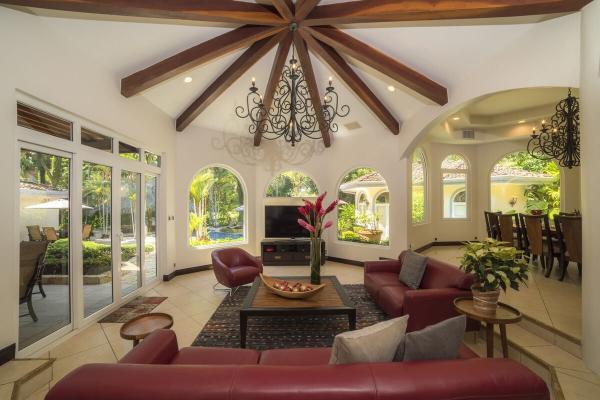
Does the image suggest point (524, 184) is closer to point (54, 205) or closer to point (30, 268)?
point (54, 205)

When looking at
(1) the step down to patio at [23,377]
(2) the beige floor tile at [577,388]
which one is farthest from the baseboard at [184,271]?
(2) the beige floor tile at [577,388]

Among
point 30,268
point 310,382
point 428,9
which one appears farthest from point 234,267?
point 428,9

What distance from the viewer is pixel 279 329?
3.34 m

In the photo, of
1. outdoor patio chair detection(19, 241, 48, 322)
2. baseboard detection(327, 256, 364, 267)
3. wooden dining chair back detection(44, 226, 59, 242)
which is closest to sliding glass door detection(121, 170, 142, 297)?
wooden dining chair back detection(44, 226, 59, 242)

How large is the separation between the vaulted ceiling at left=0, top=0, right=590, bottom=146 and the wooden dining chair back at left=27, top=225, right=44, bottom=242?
6.74 feet

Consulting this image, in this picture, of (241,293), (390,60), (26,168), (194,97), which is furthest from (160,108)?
(390,60)

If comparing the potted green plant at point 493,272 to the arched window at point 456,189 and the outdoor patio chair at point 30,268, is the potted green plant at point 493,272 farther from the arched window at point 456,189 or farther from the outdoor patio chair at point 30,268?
the arched window at point 456,189

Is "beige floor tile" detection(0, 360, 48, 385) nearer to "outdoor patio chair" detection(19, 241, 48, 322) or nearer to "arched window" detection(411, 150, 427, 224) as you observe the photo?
"outdoor patio chair" detection(19, 241, 48, 322)

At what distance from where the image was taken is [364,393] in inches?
46.3

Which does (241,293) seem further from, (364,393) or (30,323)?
(364,393)

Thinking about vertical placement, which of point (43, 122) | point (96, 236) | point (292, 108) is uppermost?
point (292, 108)

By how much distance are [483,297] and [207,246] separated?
5.35 m

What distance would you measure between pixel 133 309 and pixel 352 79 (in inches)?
192

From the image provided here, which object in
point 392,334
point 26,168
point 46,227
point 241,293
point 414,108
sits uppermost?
point 414,108
